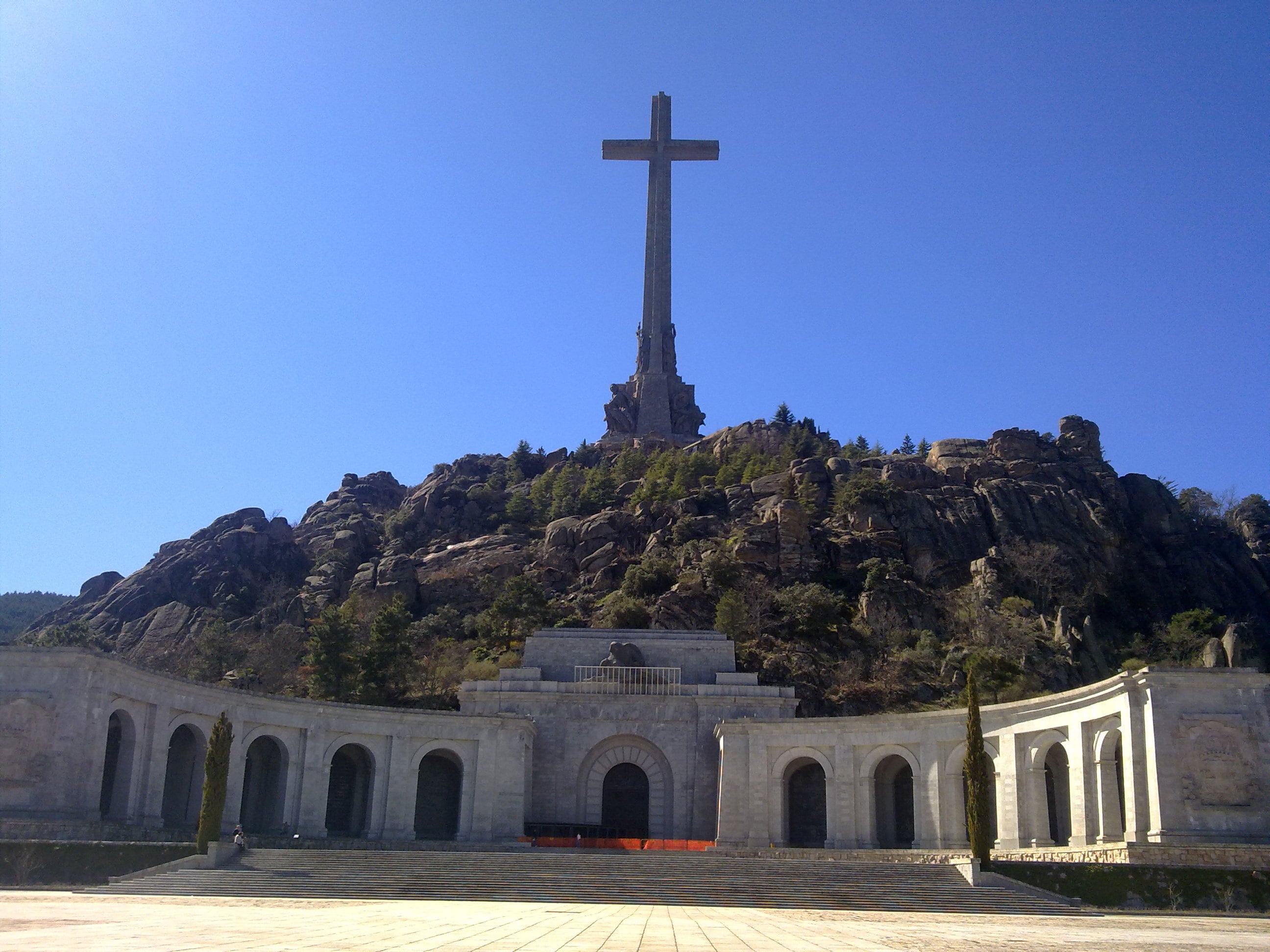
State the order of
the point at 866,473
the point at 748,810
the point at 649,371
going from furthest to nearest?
the point at 649,371 → the point at 866,473 → the point at 748,810

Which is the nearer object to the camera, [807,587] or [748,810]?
[748,810]

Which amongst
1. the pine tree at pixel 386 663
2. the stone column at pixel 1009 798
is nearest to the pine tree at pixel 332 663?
the pine tree at pixel 386 663

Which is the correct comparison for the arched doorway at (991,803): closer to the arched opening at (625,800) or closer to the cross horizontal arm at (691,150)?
the arched opening at (625,800)

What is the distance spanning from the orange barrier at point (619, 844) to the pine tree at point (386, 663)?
1280cm

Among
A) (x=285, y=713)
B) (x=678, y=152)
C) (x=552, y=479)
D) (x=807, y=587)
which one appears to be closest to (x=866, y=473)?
(x=807, y=587)

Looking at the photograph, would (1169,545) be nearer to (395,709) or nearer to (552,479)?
(552,479)

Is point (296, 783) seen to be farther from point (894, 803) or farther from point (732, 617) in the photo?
point (732, 617)

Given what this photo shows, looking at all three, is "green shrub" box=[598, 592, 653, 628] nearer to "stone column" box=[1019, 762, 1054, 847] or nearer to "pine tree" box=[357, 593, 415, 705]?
"pine tree" box=[357, 593, 415, 705]

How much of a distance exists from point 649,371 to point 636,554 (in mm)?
27257

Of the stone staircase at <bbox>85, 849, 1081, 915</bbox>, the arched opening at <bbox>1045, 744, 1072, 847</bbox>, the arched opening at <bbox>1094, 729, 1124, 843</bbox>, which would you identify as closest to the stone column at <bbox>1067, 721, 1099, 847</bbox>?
the arched opening at <bbox>1094, 729, 1124, 843</bbox>

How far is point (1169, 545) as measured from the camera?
74.0 metres

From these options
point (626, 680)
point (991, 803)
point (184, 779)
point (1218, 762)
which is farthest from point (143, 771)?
point (1218, 762)

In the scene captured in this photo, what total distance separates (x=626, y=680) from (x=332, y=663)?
13.9 meters

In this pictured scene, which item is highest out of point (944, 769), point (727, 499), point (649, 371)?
point (649, 371)
